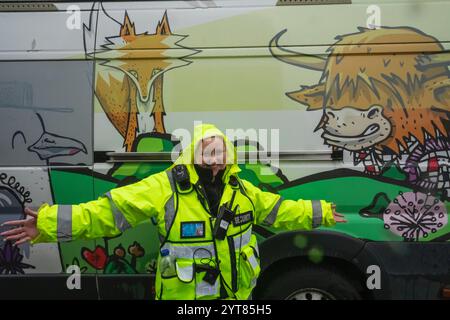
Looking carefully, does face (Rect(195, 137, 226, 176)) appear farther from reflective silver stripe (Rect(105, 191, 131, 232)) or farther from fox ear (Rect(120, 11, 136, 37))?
fox ear (Rect(120, 11, 136, 37))

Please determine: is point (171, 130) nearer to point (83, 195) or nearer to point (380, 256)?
point (83, 195)

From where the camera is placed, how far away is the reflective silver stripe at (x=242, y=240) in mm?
2648

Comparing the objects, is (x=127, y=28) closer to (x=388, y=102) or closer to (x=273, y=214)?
(x=273, y=214)

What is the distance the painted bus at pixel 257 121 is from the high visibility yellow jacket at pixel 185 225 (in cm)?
66

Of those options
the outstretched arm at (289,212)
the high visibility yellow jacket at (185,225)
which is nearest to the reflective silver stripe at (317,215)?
the outstretched arm at (289,212)

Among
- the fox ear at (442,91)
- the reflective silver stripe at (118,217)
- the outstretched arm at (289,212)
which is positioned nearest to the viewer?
the reflective silver stripe at (118,217)

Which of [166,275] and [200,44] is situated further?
[200,44]

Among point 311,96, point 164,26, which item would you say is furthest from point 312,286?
point 164,26

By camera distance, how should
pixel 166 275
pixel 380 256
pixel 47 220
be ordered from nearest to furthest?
pixel 47 220 → pixel 166 275 → pixel 380 256

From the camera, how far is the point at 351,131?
10.8 feet

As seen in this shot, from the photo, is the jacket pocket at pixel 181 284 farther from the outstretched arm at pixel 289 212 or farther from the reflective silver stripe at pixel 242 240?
the outstretched arm at pixel 289 212

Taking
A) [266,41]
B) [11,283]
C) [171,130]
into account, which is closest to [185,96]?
[171,130]

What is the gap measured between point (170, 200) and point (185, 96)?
985 mm

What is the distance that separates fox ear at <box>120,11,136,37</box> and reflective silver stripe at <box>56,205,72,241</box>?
4.84ft
